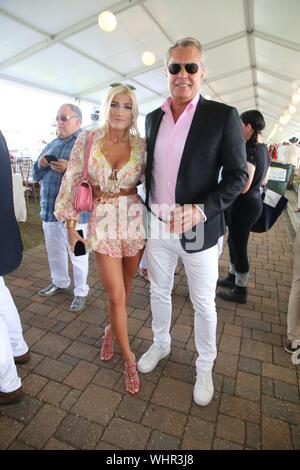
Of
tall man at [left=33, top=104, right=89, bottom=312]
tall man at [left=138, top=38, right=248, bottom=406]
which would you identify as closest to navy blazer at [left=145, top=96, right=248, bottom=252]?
tall man at [left=138, top=38, right=248, bottom=406]

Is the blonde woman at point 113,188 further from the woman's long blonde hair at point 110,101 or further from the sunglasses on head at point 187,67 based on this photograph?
Answer: the sunglasses on head at point 187,67

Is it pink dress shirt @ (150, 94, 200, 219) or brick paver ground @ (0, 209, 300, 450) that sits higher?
pink dress shirt @ (150, 94, 200, 219)

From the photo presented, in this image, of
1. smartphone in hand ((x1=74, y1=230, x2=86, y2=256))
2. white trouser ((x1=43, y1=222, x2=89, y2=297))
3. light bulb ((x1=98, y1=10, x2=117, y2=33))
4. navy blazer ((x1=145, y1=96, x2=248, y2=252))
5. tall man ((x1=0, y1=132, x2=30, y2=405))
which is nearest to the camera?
navy blazer ((x1=145, y1=96, x2=248, y2=252))

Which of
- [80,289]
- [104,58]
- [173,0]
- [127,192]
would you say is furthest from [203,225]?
[104,58]

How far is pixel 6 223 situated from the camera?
65.9 inches

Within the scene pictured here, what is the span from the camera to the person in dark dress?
2.58 meters

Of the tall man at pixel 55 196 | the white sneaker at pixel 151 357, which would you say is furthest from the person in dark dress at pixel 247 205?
the tall man at pixel 55 196

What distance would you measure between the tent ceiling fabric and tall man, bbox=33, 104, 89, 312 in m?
3.97

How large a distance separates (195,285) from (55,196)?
5.29ft

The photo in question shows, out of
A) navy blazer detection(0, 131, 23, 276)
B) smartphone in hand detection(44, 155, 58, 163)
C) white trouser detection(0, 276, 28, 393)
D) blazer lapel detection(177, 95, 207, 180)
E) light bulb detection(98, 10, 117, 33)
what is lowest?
white trouser detection(0, 276, 28, 393)

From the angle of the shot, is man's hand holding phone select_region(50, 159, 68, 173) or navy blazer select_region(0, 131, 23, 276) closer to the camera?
navy blazer select_region(0, 131, 23, 276)

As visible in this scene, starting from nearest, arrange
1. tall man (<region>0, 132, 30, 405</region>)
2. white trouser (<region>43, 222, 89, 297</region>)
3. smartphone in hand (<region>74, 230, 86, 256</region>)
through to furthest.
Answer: tall man (<region>0, 132, 30, 405</region>)
smartphone in hand (<region>74, 230, 86, 256</region>)
white trouser (<region>43, 222, 89, 297</region>)

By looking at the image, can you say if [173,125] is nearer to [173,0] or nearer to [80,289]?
[80,289]

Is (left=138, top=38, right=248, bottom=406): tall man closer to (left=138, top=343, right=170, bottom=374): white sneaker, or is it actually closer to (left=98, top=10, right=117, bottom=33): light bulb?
(left=138, top=343, right=170, bottom=374): white sneaker
